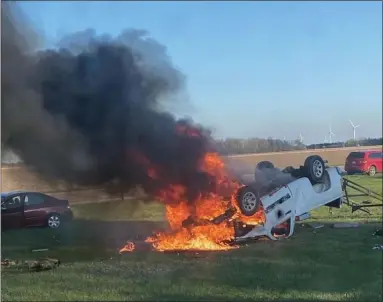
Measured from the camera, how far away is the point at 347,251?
8703 mm

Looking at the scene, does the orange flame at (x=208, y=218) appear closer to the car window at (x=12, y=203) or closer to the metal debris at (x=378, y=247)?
the metal debris at (x=378, y=247)

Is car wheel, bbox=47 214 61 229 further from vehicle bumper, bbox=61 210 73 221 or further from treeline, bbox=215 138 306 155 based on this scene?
treeline, bbox=215 138 306 155

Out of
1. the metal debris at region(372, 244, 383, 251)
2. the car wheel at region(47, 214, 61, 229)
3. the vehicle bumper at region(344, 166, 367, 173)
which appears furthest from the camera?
the car wheel at region(47, 214, 61, 229)

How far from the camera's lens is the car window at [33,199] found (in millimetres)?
11486

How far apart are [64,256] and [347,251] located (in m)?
4.91

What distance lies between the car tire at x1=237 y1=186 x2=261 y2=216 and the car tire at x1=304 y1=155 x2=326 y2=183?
3.92ft

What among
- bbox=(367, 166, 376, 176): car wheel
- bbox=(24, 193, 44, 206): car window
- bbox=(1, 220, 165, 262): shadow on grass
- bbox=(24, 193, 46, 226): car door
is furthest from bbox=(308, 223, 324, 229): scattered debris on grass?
bbox=(24, 193, 46, 226): car door

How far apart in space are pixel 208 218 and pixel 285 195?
5.04 ft

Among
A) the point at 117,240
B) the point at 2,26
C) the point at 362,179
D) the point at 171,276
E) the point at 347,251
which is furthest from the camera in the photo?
the point at 362,179

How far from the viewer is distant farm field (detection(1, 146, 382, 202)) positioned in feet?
28.1

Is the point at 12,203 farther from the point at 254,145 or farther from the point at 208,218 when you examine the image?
the point at 254,145

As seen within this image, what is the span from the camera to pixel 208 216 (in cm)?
962

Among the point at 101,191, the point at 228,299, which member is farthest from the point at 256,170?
the point at 228,299

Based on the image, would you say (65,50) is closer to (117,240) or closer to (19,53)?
(19,53)
